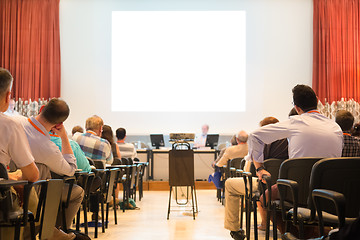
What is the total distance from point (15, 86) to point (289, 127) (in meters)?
8.71

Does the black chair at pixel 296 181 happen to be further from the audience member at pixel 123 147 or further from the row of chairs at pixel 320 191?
the audience member at pixel 123 147

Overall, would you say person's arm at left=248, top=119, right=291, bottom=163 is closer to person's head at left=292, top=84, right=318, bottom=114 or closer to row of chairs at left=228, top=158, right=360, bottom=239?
person's head at left=292, top=84, right=318, bottom=114

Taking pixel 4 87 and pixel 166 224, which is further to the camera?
pixel 166 224

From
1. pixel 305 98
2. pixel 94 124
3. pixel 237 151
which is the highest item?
pixel 305 98

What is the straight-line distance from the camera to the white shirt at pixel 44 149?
2.99m

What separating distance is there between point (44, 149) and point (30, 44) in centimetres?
812

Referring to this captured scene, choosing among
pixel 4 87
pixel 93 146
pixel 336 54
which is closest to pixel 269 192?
pixel 4 87

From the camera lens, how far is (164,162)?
30.1ft

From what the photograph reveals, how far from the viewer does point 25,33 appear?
34.1 feet

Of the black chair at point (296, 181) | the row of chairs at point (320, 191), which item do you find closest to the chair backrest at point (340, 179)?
the row of chairs at point (320, 191)

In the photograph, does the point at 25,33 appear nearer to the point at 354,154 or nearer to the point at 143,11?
the point at 143,11

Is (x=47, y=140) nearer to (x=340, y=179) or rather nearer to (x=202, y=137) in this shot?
(x=340, y=179)

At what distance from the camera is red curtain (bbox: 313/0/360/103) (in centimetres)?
1039

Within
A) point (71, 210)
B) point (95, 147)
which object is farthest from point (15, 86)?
point (71, 210)
